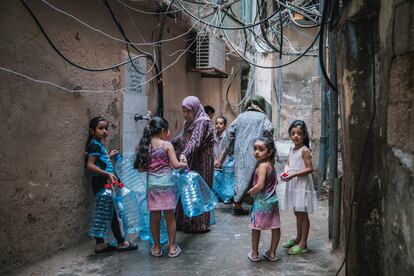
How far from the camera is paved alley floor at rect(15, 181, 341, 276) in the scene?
366 centimetres

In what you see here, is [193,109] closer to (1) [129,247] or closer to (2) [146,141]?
(2) [146,141]

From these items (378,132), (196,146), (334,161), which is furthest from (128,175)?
(378,132)

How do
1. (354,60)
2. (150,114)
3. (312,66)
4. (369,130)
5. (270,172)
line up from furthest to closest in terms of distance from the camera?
(312,66) → (150,114) → (270,172) → (354,60) → (369,130)

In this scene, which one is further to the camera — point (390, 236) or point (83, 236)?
point (83, 236)

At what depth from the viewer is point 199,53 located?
7.25 m

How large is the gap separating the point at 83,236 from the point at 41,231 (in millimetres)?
684

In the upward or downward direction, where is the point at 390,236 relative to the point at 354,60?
downward

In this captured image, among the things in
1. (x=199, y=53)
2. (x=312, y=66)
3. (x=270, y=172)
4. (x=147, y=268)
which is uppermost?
(x=312, y=66)

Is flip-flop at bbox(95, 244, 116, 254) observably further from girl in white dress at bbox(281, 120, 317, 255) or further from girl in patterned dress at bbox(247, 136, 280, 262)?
girl in white dress at bbox(281, 120, 317, 255)

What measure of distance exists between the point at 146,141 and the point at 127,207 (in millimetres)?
772

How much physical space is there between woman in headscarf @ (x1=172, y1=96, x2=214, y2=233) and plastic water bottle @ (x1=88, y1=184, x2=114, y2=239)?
0.97m

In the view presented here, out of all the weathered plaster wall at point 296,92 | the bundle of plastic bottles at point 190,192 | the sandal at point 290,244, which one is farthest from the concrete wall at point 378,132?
the weathered plaster wall at point 296,92

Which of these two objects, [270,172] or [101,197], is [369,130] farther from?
[101,197]

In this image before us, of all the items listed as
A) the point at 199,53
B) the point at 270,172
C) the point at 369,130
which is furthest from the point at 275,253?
the point at 199,53
